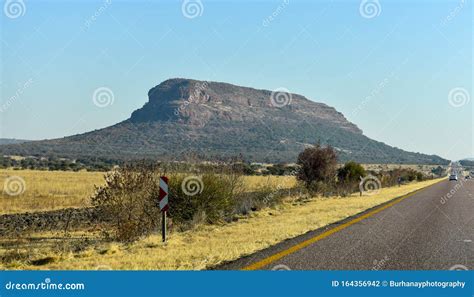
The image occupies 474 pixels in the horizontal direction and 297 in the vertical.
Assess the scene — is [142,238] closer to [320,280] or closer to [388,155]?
[320,280]

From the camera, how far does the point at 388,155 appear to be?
549ft

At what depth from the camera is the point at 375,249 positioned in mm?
11148

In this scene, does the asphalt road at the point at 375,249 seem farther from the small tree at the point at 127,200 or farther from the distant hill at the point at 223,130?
the distant hill at the point at 223,130

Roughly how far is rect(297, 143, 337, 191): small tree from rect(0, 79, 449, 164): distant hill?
62679 millimetres

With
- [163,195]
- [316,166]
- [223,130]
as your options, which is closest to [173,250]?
[163,195]

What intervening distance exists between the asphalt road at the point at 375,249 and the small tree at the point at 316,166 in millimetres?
18124

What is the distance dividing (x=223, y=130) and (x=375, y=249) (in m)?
126

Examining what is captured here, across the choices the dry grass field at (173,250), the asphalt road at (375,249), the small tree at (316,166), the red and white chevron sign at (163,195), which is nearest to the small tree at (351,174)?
the small tree at (316,166)

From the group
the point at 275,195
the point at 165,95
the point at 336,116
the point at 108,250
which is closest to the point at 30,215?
the point at 275,195

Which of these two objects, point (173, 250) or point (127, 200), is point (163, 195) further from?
point (127, 200)

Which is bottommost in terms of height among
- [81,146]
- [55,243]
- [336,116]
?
[55,243]

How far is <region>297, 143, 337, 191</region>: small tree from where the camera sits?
35438mm

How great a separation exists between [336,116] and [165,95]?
185 ft

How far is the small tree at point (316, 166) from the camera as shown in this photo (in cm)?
3544
